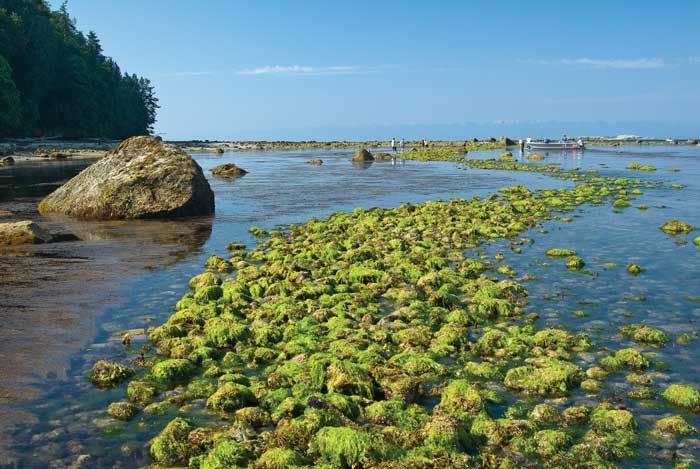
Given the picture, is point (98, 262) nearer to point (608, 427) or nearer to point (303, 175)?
point (608, 427)

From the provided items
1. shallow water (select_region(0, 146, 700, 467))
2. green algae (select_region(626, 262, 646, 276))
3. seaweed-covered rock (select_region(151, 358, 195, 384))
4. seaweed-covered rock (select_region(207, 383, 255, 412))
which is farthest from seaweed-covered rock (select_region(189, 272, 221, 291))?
green algae (select_region(626, 262, 646, 276))

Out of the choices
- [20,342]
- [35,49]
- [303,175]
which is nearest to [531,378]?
[20,342]

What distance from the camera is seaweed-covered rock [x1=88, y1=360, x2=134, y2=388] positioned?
28.4ft

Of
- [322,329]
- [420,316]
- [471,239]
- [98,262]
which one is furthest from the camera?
[471,239]

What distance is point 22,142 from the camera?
298 feet

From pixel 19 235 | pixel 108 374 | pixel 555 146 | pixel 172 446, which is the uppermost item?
pixel 555 146

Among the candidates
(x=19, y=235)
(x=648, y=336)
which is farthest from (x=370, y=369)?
(x=19, y=235)

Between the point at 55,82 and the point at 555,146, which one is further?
the point at 55,82

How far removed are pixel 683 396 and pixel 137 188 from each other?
22.6m

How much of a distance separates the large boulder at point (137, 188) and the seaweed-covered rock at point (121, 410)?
1817 cm

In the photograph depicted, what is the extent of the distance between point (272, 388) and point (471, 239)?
43.2 feet

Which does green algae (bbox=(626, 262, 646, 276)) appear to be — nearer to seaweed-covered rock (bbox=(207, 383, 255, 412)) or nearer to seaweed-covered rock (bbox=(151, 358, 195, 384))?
seaweed-covered rock (bbox=(207, 383, 255, 412))

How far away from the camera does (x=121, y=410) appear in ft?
25.4

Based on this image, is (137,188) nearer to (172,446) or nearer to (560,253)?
(560,253)
